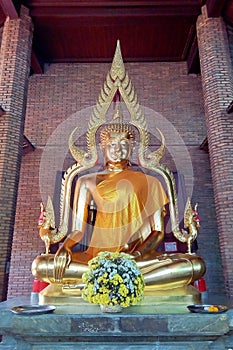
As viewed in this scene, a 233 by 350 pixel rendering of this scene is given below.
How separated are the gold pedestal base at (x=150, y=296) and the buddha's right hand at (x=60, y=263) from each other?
114 mm

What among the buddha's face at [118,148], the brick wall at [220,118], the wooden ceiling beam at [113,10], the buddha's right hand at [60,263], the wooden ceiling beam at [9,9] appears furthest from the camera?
the wooden ceiling beam at [113,10]

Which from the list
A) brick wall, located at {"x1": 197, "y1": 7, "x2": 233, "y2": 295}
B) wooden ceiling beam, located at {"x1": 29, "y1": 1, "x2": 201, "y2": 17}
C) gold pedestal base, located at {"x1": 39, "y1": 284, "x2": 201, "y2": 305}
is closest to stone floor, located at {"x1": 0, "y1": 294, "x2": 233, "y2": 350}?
gold pedestal base, located at {"x1": 39, "y1": 284, "x2": 201, "y2": 305}

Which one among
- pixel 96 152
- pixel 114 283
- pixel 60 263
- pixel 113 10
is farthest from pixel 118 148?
pixel 113 10

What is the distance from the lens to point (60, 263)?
9.78ft

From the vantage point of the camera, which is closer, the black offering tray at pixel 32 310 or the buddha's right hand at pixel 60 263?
the black offering tray at pixel 32 310

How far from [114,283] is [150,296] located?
0.70 meters

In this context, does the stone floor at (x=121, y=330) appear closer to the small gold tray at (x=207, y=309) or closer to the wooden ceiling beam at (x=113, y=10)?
the small gold tray at (x=207, y=309)

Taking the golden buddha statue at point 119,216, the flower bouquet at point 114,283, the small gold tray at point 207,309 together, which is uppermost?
the golden buddha statue at point 119,216

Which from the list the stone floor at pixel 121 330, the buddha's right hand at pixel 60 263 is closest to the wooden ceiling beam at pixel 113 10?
the buddha's right hand at pixel 60 263

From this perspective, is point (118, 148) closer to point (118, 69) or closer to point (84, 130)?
point (118, 69)

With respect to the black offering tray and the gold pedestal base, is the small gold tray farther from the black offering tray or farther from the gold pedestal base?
the black offering tray

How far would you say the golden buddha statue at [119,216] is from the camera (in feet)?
9.72

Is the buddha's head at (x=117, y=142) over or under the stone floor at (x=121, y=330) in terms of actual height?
over

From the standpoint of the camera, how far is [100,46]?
654cm
